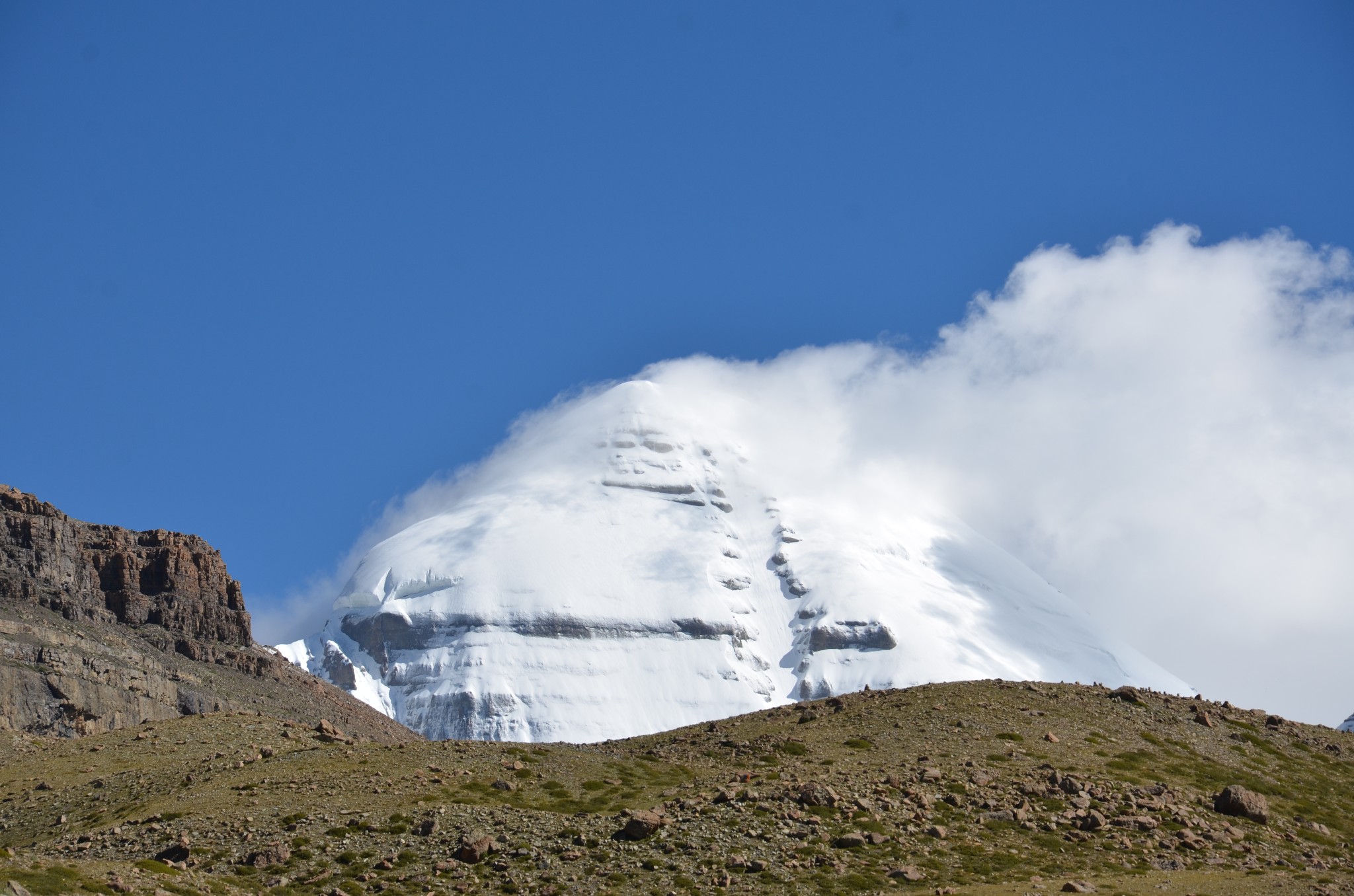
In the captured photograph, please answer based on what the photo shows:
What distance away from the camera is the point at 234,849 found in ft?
228

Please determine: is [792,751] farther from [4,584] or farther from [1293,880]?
[4,584]

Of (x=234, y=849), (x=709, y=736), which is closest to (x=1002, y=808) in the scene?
(x=709, y=736)

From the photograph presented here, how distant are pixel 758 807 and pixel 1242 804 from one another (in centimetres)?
2794

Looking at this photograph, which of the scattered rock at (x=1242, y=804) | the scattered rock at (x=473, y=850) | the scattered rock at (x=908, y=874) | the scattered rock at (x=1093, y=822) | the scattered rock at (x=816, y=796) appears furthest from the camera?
the scattered rock at (x=1242, y=804)

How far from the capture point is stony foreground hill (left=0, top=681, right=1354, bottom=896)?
6612 centimetres

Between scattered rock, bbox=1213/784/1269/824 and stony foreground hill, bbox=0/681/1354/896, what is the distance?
140 mm

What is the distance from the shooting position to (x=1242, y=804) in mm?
79438

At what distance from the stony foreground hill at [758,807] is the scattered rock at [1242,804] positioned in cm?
14

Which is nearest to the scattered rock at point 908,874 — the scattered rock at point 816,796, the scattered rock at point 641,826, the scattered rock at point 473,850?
the scattered rock at point 816,796

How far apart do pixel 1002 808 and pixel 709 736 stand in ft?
85.1

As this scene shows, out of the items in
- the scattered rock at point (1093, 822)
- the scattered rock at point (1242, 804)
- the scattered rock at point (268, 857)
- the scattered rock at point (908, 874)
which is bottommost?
the scattered rock at point (908, 874)

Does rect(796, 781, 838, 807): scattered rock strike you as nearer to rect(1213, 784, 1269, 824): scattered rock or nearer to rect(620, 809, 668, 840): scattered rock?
rect(620, 809, 668, 840): scattered rock

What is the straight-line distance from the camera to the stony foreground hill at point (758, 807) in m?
66.1

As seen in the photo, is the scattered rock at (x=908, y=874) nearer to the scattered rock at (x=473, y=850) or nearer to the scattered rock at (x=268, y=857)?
the scattered rock at (x=473, y=850)
